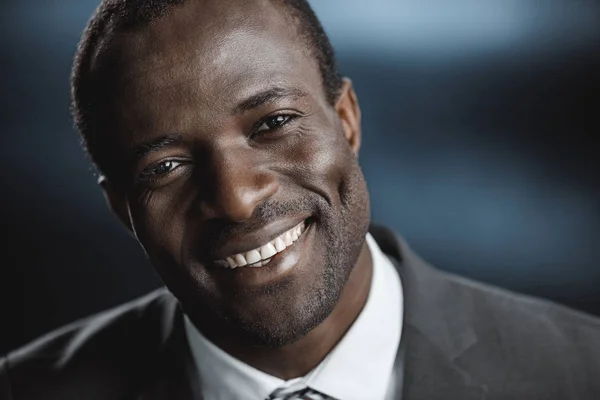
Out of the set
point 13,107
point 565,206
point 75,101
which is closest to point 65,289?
point 13,107

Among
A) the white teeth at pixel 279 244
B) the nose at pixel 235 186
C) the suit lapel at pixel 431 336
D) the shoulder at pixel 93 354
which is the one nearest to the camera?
the nose at pixel 235 186

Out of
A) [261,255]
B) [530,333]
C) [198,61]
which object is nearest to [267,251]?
[261,255]

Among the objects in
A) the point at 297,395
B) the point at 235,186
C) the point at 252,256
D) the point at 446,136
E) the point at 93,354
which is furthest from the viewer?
the point at 446,136

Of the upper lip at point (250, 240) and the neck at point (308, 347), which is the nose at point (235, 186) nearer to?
the upper lip at point (250, 240)

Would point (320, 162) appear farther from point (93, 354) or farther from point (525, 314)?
point (93, 354)

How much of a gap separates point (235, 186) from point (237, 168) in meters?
0.04

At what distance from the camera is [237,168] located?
185 cm

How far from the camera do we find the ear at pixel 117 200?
7.17ft

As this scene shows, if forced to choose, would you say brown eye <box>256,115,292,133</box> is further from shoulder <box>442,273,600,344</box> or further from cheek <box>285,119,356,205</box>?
shoulder <box>442,273,600,344</box>

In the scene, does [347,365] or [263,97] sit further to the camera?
[347,365]

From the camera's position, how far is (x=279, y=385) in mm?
2107

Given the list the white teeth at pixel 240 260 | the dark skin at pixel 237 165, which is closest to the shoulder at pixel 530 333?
the dark skin at pixel 237 165

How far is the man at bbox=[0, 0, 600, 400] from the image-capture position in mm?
1894

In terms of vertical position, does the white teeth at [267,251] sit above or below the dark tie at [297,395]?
above
